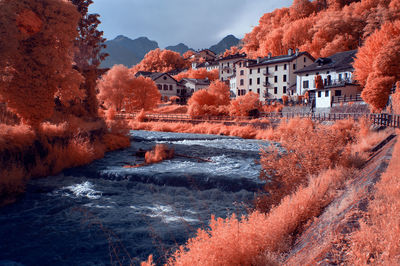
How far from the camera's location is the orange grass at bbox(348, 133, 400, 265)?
3.04 metres

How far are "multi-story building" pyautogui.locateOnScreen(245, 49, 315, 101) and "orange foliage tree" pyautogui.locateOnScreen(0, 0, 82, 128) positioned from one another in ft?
164

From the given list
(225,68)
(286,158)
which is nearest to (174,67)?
(225,68)

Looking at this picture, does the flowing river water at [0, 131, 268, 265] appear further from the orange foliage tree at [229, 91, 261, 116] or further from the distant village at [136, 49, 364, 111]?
the distant village at [136, 49, 364, 111]

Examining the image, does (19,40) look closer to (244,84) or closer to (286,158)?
(286,158)

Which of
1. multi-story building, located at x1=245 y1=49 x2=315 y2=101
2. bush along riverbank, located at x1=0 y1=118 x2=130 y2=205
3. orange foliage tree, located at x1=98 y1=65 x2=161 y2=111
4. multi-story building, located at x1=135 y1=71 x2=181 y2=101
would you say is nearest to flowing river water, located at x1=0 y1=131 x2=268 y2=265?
bush along riverbank, located at x1=0 y1=118 x2=130 y2=205

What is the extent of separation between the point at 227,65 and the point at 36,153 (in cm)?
8293

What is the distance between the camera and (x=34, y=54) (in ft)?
53.5

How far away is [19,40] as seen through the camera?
1574cm

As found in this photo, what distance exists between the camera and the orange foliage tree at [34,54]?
15188 mm

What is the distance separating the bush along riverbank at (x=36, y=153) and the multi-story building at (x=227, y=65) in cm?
7602

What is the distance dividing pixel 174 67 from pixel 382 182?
144 meters

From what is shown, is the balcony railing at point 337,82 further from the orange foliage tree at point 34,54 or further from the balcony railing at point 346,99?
the orange foliage tree at point 34,54

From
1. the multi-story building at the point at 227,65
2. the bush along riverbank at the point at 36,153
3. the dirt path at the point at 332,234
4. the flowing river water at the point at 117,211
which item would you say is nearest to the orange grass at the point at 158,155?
the flowing river water at the point at 117,211

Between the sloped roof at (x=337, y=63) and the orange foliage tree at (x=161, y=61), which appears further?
the orange foliage tree at (x=161, y=61)
